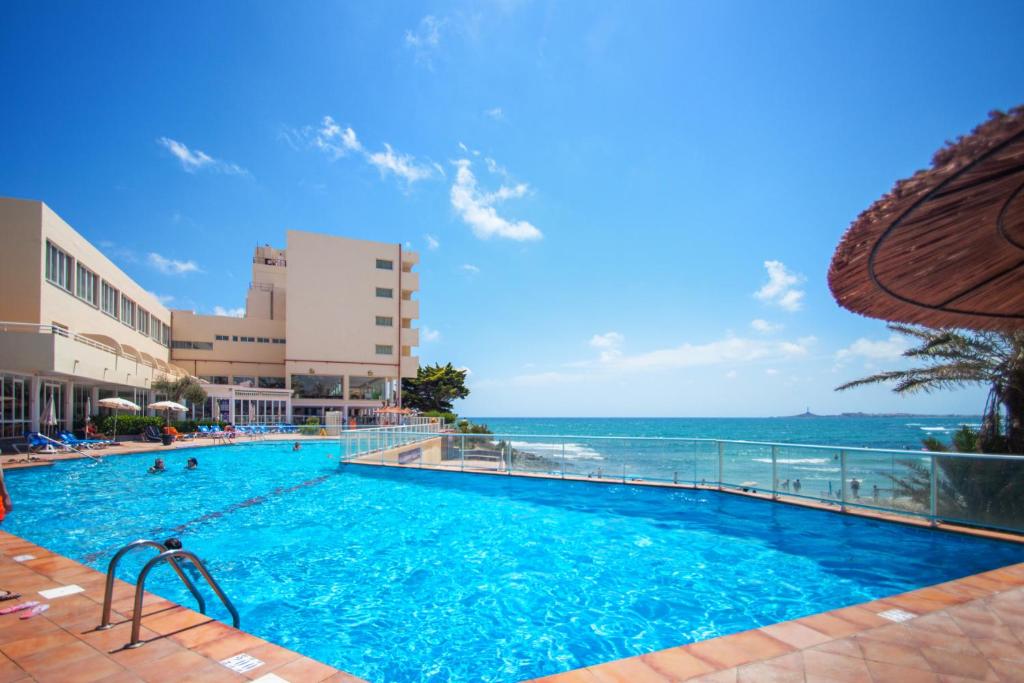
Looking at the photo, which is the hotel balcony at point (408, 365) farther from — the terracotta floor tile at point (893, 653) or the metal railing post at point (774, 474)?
the terracotta floor tile at point (893, 653)

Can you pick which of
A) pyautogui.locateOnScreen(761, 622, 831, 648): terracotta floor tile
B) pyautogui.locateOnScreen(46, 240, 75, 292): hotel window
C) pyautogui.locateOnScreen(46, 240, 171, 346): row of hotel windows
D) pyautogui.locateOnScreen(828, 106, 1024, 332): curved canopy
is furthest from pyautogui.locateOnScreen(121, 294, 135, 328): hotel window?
pyautogui.locateOnScreen(828, 106, 1024, 332): curved canopy

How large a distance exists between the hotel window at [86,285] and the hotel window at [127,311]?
12.8ft

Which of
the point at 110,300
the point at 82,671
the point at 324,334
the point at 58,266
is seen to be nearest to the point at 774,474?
the point at 82,671

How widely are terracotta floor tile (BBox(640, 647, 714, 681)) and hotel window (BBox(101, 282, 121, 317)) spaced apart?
1246 inches

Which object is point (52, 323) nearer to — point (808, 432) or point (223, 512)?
point (223, 512)

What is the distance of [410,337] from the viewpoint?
4278 cm

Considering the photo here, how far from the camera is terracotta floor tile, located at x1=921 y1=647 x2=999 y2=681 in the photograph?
281 centimetres

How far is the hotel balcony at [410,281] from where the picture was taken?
4312cm

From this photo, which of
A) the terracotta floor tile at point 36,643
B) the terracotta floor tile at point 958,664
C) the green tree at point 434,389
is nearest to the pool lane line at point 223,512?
the terracotta floor tile at point 36,643

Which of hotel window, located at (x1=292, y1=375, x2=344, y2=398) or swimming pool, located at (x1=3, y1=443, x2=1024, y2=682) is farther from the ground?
hotel window, located at (x1=292, y1=375, x2=344, y2=398)

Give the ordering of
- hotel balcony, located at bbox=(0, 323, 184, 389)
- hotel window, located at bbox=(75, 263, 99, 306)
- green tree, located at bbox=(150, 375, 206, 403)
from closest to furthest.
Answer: hotel balcony, located at bbox=(0, 323, 184, 389) → hotel window, located at bbox=(75, 263, 99, 306) → green tree, located at bbox=(150, 375, 206, 403)

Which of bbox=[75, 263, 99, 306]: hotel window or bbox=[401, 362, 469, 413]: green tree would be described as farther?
bbox=[401, 362, 469, 413]: green tree

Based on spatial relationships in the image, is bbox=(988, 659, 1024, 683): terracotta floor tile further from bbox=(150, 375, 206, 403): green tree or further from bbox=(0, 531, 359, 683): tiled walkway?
bbox=(150, 375, 206, 403): green tree

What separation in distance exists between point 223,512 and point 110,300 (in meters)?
23.5
